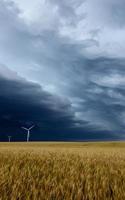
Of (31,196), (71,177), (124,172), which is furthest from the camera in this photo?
(124,172)

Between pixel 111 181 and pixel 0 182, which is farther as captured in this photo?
pixel 111 181

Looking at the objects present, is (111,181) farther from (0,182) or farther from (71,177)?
(0,182)

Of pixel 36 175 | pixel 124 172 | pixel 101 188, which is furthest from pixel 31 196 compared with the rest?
pixel 124 172

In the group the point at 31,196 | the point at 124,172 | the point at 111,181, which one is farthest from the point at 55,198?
Result: the point at 124,172

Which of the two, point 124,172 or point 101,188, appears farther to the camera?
point 124,172

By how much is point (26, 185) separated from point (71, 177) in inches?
60.6

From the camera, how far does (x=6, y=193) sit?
6484 mm

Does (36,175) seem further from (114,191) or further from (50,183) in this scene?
(114,191)

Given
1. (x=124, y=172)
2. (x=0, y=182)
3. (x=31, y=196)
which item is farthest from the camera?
Result: (x=124, y=172)

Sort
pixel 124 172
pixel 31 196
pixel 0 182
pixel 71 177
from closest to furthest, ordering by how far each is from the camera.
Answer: pixel 31 196
pixel 0 182
pixel 71 177
pixel 124 172

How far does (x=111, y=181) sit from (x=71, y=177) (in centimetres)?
106

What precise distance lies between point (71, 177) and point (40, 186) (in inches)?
54.2

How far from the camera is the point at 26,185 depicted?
293 inches

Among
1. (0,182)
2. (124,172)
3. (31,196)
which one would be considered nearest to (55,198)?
(31,196)
